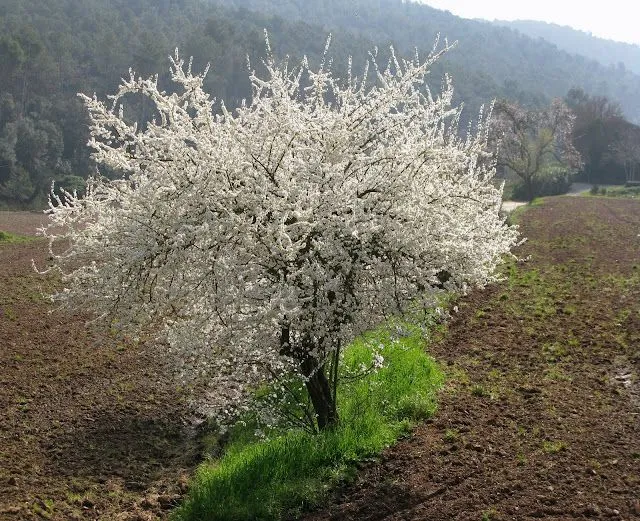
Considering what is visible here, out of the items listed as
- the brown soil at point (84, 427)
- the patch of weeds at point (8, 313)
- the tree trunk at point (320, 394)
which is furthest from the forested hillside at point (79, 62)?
the tree trunk at point (320, 394)

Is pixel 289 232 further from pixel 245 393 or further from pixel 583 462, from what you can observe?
pixel 245 393

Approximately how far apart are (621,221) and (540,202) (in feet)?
54.5

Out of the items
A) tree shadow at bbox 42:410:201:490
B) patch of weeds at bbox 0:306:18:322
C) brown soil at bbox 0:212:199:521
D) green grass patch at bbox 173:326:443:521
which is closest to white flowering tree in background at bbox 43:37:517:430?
green grass patch at bbox 173:326:443:521

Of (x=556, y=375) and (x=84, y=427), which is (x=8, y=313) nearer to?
(x=84, y=427)

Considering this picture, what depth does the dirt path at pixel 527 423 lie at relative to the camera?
8016 mm

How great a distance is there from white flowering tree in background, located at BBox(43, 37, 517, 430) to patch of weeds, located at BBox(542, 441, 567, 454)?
7.98 feet

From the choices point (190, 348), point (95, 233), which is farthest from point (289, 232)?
point (95, 233)

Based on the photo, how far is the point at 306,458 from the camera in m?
9.52

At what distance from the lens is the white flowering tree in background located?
326 inches

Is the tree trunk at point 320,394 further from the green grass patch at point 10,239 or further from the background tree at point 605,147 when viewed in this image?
the background tree at point 605,147

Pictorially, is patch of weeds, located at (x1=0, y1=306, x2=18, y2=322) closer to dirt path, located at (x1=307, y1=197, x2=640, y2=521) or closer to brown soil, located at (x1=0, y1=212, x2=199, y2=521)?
brown soil, located at (x1=0, y1=212, x2=199, y2=521)

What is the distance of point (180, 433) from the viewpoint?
12.1 metres

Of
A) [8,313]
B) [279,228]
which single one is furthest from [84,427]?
[8,313]

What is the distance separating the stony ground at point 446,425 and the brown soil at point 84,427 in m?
0.03
